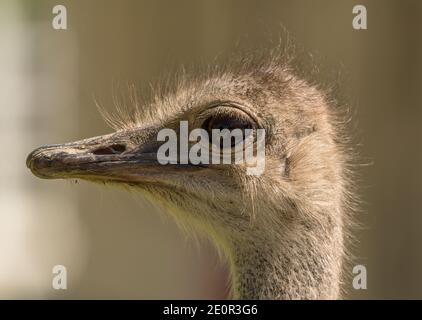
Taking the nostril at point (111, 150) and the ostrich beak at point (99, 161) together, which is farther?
the nostril at point (111, 150)

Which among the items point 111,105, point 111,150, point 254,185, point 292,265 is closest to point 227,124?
point 254,185

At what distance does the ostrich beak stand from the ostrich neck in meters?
0.49

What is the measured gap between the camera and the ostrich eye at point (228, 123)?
4289mm

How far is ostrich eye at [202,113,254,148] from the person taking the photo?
4.29 meters

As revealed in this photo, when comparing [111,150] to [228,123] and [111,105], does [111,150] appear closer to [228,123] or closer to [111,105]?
[228,123]

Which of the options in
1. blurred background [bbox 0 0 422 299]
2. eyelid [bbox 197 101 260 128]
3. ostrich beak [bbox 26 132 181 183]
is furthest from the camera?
blurred background [bbox 0 0 422 299]

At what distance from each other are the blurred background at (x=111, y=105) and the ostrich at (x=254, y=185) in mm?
3755

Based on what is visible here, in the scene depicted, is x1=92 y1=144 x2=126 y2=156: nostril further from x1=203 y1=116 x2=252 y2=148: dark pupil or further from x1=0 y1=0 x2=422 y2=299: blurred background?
x1=0 y1=0 x2=422 y2=299: blurred background

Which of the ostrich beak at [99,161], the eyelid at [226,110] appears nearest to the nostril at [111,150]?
the ostrich beak at [99,161]

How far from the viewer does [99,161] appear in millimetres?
4262

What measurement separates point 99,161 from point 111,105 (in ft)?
13.7

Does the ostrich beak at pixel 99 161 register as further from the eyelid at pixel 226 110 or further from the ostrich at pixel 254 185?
the eyelid at pixel 226 110

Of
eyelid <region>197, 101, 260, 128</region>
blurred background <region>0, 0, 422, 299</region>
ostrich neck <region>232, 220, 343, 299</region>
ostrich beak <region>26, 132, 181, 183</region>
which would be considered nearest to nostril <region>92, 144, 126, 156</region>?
ostrich beak <region>26, 132, 181, 183</region>
